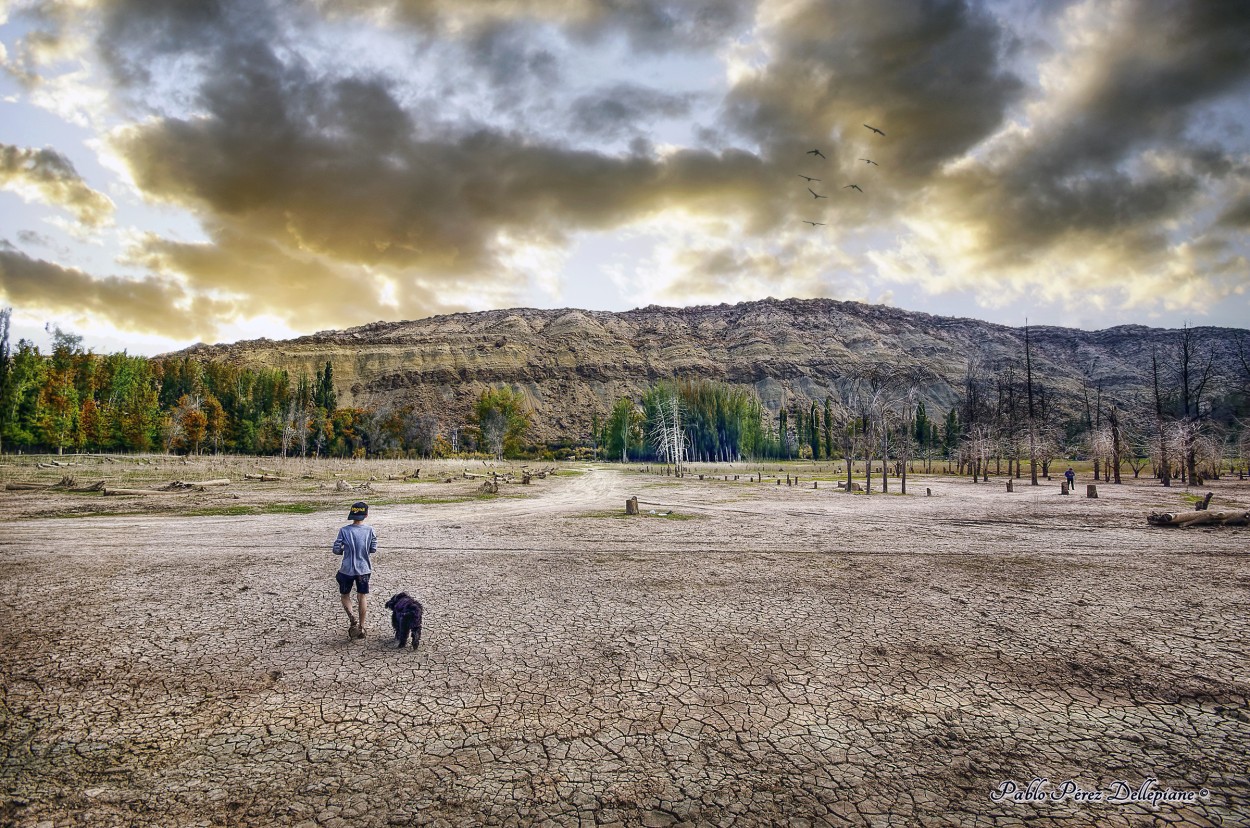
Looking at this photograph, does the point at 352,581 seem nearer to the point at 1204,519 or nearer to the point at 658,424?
the point at 1204,519

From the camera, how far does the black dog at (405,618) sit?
25.5ft

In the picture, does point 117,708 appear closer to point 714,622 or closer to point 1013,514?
point 714,622

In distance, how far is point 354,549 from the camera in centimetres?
796

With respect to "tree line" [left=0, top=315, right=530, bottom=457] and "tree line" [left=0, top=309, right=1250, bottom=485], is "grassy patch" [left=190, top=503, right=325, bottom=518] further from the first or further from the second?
"tree line" [left=0, top=315, right=530, bottom=457]

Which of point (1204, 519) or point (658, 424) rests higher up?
point (658, 424)

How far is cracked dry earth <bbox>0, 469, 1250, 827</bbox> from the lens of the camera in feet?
14.8

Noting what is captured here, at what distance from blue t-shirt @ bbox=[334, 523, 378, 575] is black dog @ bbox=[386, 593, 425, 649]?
0.66 meters

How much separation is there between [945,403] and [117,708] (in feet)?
670

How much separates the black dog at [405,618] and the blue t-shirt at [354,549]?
66cm

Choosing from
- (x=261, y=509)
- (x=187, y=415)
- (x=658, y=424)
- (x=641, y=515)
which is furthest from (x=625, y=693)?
(x=187, y=415)

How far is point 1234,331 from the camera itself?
652 feet

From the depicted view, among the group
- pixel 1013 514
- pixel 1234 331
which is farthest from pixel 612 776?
pixel 1234 331

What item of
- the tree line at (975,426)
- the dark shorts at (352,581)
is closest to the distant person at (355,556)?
the dark shorts at (352,581)
